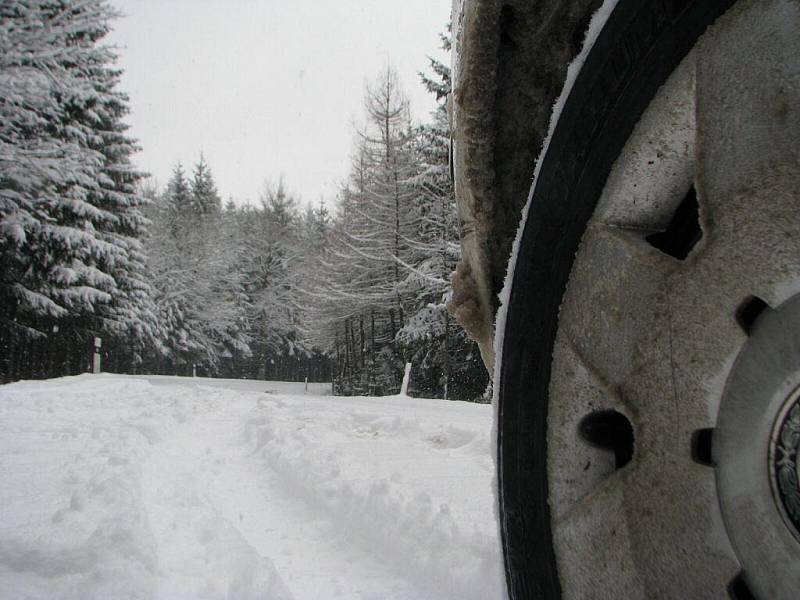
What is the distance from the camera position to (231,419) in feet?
26.5

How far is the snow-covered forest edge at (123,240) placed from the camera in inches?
580

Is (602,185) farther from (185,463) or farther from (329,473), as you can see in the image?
(185,463)

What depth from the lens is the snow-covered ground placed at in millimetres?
2176

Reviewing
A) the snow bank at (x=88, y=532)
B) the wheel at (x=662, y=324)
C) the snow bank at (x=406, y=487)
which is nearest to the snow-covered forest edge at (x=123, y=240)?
the snow bank at (x=406, y=487)

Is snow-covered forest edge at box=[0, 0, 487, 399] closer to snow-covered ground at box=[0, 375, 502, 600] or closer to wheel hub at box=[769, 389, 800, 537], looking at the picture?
snow-covered ground at box=[0, 375, 502, 600]

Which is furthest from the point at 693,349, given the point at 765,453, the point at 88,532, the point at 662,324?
the point at 88,532

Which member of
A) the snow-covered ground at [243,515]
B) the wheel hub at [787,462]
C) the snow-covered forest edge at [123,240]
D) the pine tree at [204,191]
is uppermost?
the pine tree at [204,191]

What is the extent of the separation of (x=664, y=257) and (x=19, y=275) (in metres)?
22.9

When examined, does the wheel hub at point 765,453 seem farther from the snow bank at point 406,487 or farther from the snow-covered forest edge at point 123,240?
the snow-covered forest edge at point 123,240

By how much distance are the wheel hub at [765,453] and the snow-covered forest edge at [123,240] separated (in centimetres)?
1102

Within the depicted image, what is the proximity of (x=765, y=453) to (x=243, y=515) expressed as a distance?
10.0 ft

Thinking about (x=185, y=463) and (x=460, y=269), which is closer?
(x=460, y=269)

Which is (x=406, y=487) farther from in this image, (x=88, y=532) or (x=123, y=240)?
(x=123, y=240)

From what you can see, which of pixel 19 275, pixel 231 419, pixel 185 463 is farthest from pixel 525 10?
pixel 19 275
